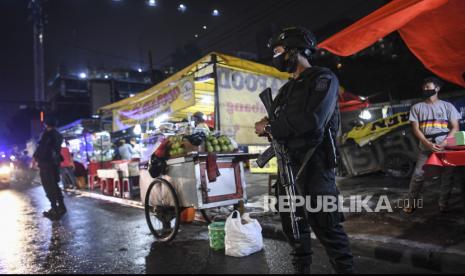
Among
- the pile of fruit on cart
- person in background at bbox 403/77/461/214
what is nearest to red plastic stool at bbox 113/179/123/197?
the pile of fruit on cart

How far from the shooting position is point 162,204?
5250mm

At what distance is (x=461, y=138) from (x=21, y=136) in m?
70.3

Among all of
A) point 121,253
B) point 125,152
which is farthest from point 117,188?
point 121,253

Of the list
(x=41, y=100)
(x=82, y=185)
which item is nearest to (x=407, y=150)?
(x=82, y=185)

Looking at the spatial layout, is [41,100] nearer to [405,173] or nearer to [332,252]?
[405,173]

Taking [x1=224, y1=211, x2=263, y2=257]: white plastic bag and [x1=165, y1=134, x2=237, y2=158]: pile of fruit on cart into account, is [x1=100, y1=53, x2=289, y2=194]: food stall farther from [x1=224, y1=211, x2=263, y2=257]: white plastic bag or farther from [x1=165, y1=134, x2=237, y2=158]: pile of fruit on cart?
[x1=224, y1=211, x2=263, y2=257]: white plastic bag

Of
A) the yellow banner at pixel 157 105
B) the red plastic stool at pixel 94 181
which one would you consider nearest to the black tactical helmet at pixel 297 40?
the yellow banner at pixel 157 105

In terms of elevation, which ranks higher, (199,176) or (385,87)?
(385,87)

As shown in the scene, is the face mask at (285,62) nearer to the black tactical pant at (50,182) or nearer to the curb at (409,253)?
the curb at (409,253)

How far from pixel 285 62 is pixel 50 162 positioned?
6769 mm

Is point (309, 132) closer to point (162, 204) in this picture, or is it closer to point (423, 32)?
point (162, 204)

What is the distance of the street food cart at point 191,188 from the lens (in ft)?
15.9

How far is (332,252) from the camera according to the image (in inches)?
99.0

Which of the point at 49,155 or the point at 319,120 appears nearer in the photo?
the point at 319,120
